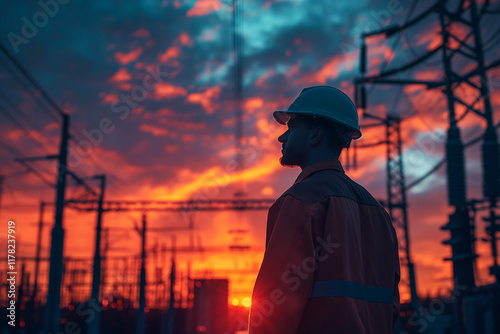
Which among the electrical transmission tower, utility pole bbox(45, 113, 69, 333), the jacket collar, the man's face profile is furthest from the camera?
utility pole bbox(45, 113, 69, 333)

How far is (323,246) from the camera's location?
8.00 feet

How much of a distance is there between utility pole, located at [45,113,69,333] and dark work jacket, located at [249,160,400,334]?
51.0 feet

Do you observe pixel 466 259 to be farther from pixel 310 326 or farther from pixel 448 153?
pixel 310 326

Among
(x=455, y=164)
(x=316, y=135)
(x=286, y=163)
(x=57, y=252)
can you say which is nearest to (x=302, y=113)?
(x=316, y=135)

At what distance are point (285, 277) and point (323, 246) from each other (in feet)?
0.77

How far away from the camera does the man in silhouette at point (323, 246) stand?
2334 mm

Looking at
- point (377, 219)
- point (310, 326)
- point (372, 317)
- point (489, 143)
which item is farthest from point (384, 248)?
point (489, 143)

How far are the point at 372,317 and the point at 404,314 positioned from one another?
28.6 metres

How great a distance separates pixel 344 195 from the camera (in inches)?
102

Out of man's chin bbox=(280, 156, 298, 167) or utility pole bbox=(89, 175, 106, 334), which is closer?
man's chin bbox=(280, 156, 298, 167)

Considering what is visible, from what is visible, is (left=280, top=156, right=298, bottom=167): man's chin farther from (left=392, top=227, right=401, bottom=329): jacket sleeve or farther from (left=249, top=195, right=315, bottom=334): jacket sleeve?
(left=392, top=227, right=401, bottom=329): jacket sleeve

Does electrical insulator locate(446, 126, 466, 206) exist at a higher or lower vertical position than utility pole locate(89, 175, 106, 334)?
higher

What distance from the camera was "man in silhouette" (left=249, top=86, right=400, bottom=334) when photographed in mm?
2334

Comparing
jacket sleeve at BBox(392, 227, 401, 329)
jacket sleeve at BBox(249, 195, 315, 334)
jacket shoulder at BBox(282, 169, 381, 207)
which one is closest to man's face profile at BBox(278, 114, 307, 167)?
jacket shoulder at BBox(282, 169, 381, 207)
